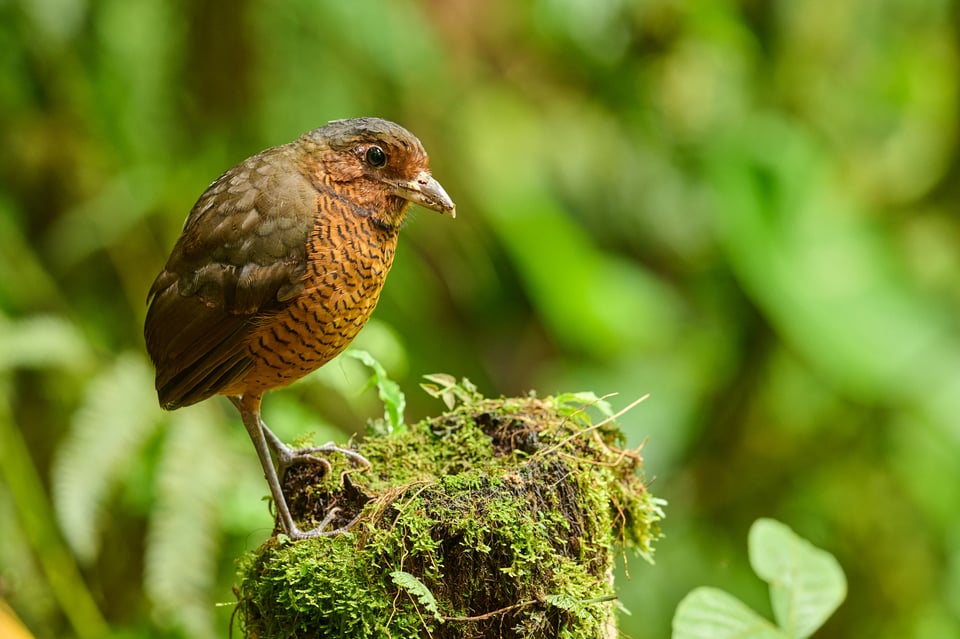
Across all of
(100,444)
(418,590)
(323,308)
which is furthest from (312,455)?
(100,444)

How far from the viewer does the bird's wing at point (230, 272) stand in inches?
91.1

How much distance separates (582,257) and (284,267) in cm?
291

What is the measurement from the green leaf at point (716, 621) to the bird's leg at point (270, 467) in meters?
0.68

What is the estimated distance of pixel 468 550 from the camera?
6.34ft

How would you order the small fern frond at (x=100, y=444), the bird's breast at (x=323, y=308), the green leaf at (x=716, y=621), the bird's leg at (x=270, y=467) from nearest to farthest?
the green leaf at (x=716, y=621), the bird's leg at (x=270, y=467), the bird's breast at (x=323, y=308), the small fern frond at (x=100, y=444)

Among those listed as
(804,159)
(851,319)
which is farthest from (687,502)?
(804,159)

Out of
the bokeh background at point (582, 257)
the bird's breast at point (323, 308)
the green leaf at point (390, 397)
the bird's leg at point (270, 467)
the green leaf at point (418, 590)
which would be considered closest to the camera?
the green leaf at point (418, 590)

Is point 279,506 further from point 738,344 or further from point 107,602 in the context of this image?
point 738,344

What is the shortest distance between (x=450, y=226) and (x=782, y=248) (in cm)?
155

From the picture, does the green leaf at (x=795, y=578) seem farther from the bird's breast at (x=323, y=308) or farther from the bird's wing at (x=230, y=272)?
the bird's wing at (x=230, y=272)

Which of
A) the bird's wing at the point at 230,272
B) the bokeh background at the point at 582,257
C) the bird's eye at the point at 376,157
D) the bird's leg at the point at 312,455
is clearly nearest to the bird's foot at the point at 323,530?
the bird's leg at the point at 312,455

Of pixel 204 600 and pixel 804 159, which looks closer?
pixel 204 600

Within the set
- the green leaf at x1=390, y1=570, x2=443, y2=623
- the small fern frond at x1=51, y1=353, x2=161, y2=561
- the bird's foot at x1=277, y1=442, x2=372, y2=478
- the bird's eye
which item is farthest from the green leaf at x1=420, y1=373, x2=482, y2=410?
the small fern frond at x1=51, y1=353, x2=161, y2=561

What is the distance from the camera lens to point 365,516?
2.11m
